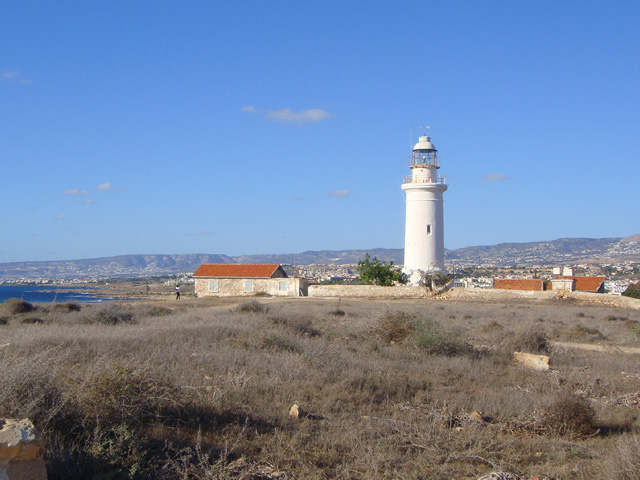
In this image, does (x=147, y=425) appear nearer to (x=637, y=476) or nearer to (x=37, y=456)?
(x=37, y=456)

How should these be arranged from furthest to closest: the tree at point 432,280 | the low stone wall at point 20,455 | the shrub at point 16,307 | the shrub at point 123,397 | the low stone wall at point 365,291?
the tree at point 432,280, the low stone wall at point 365,291, the shrub at point 16,307, the shrub at point 123,397, the low stone wall at point 20,455

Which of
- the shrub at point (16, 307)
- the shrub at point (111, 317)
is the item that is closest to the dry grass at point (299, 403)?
the shrub at point (111, 317)

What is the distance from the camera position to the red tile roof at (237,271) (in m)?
43.4

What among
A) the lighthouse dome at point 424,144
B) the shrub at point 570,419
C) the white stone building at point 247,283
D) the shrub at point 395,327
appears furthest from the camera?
the lighthouse dome at point 424,144

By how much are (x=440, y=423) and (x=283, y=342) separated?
16.3 ft

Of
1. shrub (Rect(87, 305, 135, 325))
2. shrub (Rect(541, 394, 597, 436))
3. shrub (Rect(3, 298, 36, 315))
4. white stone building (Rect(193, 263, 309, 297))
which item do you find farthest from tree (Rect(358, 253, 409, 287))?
shrub (Rect(541, 394, 597, 436))

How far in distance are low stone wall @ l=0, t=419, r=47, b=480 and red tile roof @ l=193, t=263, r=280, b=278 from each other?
38997 mm

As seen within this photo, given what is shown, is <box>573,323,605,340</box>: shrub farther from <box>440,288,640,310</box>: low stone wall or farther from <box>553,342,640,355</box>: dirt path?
<box>440,288,640,310</box>: low stone wall

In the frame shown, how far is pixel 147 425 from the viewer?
614 centimetres

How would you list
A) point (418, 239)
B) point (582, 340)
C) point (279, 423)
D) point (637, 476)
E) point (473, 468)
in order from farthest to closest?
point (418, 239) → point (582, 340) → point (279, 423) → point (473, 468) → point (637, 476)

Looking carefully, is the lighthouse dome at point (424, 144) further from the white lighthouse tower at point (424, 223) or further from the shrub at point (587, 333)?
the shrub at point (587, 333)

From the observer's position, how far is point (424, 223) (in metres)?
41.1

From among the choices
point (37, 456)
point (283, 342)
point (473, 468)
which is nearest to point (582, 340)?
point (283, 342)

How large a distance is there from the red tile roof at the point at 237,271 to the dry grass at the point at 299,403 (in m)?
31.1
